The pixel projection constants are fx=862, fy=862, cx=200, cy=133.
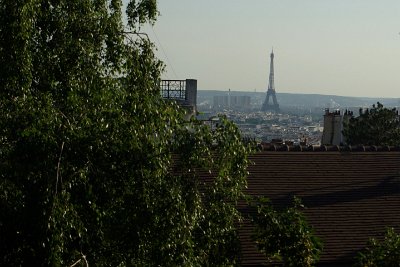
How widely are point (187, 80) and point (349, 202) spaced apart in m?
13.5

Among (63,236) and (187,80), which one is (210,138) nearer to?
(63,236)

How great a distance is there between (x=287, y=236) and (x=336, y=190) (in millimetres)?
8931

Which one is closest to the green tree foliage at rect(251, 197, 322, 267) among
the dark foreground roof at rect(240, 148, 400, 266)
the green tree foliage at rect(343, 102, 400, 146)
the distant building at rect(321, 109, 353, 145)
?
the dark foreground roof at rect(240, 148, 400, 266)

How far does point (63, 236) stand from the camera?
8.91m

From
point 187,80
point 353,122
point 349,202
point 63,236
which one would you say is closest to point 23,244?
point 63,236

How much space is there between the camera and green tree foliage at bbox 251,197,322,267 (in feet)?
34.1

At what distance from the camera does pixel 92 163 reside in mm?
9477

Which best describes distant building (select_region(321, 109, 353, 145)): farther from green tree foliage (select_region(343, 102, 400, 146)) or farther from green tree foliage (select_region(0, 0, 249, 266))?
green tree foliage (select_region(0, 0, 249, 266))

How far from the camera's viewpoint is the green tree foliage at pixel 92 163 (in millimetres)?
9164

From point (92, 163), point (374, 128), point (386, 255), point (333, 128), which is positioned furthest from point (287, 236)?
point (374, 128)

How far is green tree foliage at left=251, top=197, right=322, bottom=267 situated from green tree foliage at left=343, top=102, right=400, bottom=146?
2839 cm

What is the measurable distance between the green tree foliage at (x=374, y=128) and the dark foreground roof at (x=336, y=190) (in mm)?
17596

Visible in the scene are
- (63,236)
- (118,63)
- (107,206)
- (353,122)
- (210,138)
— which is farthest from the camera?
(353,122)

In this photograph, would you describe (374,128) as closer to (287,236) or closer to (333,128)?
(333,128)
